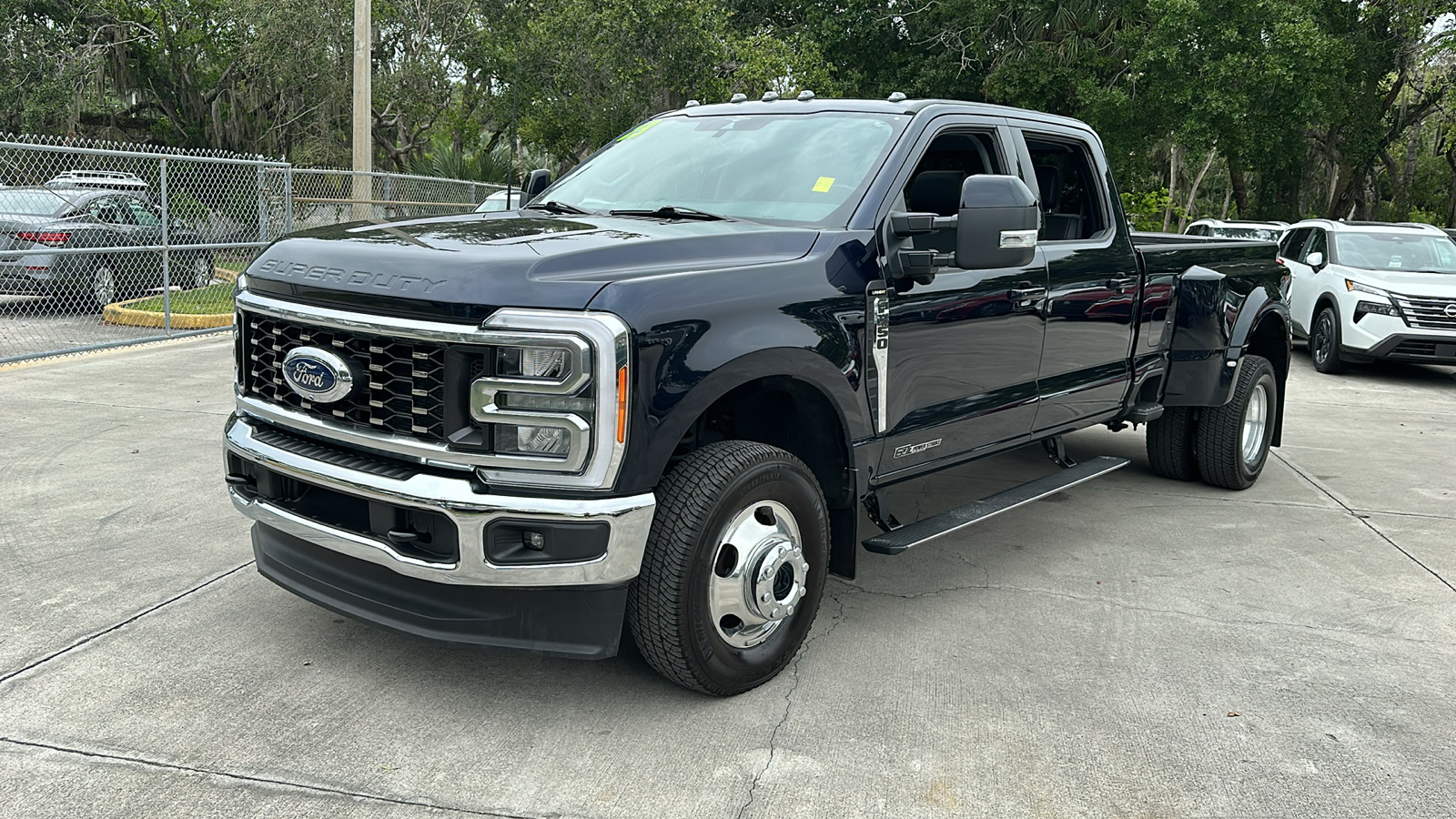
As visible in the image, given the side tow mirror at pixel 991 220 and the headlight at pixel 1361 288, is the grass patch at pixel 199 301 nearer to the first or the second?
the side tow mirror at pixel 991 220

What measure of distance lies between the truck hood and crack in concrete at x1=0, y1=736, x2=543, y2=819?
1312 mm

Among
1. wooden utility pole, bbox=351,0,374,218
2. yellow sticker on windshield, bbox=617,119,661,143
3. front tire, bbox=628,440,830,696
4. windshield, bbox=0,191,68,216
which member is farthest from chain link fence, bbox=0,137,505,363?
front tire, bbox=628,440,830,696

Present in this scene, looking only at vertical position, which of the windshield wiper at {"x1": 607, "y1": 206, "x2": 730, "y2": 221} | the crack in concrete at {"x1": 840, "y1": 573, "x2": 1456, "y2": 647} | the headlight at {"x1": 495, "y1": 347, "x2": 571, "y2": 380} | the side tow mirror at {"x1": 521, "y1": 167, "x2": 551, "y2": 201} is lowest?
the crack in concrete at {"x1": 840, "y1": 573, "x2": 1456, "y2": 647}

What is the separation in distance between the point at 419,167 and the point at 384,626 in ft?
109

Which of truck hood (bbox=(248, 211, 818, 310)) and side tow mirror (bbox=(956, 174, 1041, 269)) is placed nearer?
truck hood (bbox=(248, 211, 818, 310))

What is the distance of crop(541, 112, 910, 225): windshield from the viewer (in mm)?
4441

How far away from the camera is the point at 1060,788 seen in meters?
3.29

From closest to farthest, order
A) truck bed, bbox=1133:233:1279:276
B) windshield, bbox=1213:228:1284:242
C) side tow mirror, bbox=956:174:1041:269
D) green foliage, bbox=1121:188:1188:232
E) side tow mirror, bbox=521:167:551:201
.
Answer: side tow mirror, bbox=956:174:1041:269 < side tow mirror, bbox=521:167:551:201 < truck bed, bbox=1133:233:1279:276 < windshield, bbox=1213:228:1284:242 < green foliage, bbox=1121:188:1188:232

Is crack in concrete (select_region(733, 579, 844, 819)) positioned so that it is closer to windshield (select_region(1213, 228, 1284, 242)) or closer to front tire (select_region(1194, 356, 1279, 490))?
front tire (select_region(1194, 356, 1279, 490))

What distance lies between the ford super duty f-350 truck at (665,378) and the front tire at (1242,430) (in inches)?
70.8

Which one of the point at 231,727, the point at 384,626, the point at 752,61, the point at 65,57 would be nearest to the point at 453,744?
the point at 384,626

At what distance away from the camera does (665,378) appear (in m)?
3.37

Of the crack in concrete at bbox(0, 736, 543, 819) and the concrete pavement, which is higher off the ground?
the concrete pavement

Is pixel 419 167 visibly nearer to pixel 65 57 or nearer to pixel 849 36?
pixel 65 57
